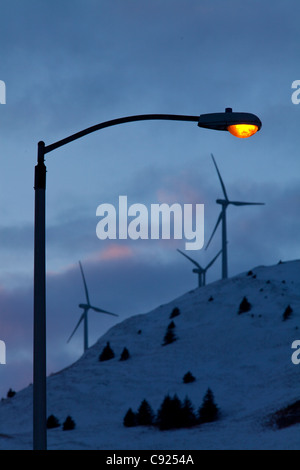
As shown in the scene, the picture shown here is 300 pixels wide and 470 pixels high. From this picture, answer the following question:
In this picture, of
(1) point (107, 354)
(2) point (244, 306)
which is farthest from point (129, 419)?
(2) point (244, 306)

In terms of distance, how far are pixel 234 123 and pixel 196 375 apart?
96.1m

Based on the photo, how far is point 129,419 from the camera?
9538cm

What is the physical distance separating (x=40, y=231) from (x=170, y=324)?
116314 millimetres

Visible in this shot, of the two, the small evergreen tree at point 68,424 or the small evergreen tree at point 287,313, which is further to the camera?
the small evergreen tree at point 287,313

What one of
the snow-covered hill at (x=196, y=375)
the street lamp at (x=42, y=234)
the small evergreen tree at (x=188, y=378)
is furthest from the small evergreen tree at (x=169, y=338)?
the street lamp at (x=42, y=234)

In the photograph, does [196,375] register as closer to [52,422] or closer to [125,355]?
[125,355]

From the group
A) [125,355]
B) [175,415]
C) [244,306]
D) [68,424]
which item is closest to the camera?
[175,415]

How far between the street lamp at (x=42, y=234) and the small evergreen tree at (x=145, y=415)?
3189 inches

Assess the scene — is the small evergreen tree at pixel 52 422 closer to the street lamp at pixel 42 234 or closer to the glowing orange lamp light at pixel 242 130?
the street lamp at pixel 42 234

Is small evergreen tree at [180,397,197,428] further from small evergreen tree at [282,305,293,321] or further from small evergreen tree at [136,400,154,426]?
small evergreen tree at [282,305,293,321]

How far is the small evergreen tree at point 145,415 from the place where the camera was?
9456 centimetres

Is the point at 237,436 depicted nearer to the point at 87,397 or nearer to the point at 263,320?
the point at 87,397

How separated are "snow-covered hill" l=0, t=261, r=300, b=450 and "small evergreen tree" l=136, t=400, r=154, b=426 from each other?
205 centimetres

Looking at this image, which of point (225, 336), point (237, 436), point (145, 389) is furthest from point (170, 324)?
point (237, 436)
